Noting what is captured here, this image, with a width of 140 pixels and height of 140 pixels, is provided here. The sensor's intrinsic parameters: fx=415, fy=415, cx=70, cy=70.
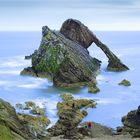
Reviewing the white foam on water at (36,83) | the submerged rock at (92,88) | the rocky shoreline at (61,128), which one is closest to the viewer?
the rocky shoreline at (61,128)

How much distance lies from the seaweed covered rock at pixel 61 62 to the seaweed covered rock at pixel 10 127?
215 ft

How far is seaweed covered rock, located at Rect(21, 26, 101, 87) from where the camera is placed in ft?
380

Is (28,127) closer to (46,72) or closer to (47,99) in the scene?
(47,99)

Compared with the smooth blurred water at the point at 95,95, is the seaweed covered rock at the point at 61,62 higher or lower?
higher

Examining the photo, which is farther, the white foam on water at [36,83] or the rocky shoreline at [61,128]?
the white foam on water at [36,83]

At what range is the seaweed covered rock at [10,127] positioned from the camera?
38.4 meters

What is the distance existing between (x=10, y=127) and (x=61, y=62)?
262ft

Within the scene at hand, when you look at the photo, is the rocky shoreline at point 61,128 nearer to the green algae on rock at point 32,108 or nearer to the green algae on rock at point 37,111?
the green algae on rock at point 32,108

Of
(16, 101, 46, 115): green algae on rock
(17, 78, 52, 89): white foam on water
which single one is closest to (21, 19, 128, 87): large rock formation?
(17, 78, 52, 89): white foam on water

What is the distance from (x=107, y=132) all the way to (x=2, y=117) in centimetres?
2386

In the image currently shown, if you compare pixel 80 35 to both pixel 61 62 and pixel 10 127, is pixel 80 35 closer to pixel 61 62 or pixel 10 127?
pixel 61 62

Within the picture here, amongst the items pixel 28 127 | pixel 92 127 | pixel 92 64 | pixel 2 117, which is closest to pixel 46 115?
pixel 92 127

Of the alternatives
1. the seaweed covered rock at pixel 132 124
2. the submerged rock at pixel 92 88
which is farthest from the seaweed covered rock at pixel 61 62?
the seaweed covered rock at pixel 132 124

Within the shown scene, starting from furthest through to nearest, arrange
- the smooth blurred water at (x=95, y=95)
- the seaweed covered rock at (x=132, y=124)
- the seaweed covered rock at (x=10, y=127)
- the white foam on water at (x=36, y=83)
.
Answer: the white foam on water at (x=36, y=83) < the smooth blurred water at (x=95, y=95) < the seaweed covered rock at (x=132, y=124) < the seaweed covered rock at (x=10, y=127)
